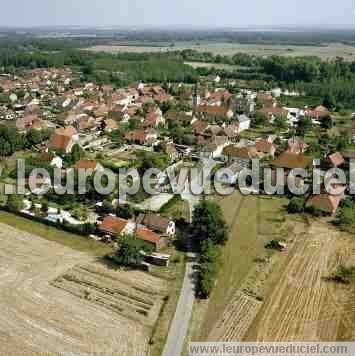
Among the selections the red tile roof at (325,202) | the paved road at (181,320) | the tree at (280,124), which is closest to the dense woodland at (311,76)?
the tree at (280,124)

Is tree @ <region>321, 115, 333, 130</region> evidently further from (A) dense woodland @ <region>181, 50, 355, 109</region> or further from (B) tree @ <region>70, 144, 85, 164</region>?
(B) tree @ <region>70, 144, 85, 164</region>

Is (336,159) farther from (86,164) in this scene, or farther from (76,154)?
(76,154)

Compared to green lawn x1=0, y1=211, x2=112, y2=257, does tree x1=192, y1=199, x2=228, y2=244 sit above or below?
above

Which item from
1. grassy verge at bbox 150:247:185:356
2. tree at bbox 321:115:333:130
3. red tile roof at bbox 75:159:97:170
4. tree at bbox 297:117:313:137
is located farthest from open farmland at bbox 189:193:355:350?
tree at bbox 321:115:333:130

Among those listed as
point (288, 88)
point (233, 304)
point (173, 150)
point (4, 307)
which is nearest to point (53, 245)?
point (4, 307)

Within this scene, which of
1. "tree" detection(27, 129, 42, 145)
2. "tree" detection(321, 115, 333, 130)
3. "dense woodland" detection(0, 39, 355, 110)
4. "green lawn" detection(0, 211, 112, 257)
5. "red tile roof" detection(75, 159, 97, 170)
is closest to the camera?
"green lawn" detection(0, 211, 112, 257)

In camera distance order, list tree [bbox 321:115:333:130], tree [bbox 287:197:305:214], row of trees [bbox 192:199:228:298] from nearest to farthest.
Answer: row of trees [bbox 192:199:228:298] → tree [bbox 287:197:305:214] → tree [bbox 321:115:333:130]
